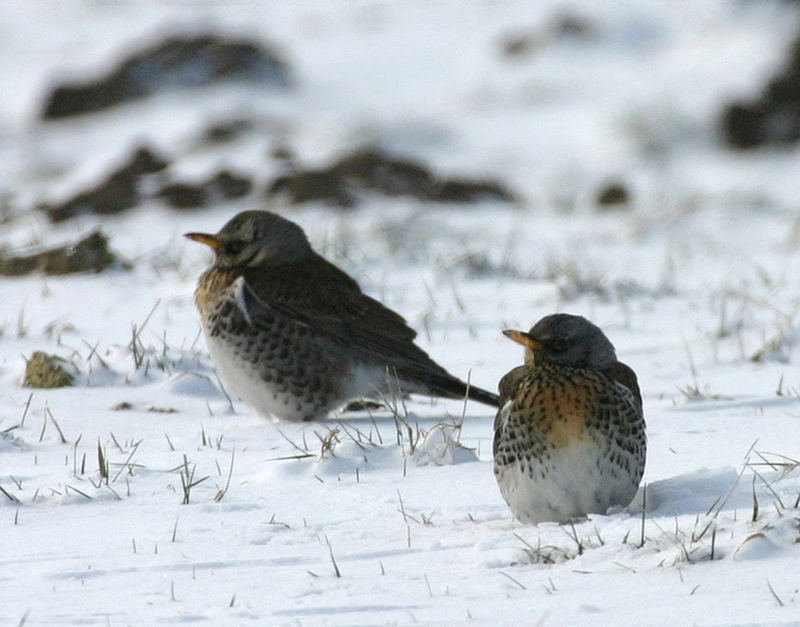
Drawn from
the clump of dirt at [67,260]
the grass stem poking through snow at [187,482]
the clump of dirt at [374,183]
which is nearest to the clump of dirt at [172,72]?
the clump of dirt at [374,183]

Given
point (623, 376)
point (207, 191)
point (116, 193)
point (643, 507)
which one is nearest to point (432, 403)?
point (623, 376)

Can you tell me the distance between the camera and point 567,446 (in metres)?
4.33

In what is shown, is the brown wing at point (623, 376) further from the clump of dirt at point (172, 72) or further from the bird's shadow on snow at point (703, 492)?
the clump of dirt at point (172, 72)

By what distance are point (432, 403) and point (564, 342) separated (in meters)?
2.26

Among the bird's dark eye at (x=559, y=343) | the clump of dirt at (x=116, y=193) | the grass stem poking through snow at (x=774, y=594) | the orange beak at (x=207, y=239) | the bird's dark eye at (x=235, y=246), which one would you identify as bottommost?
the clump of dirt at (x=116, y=193)

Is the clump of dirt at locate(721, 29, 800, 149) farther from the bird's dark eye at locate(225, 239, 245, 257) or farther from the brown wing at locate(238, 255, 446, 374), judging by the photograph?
the bird's dark eye at locate(225, 239, 245, 257)

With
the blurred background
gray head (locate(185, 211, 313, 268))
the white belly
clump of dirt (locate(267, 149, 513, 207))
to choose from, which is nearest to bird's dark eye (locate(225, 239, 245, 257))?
gray head (locate(185, 211, 313, 268))

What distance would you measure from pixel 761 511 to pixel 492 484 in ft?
3.43

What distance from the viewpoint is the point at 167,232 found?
1274 centimetres

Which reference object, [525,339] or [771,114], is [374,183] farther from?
[525,339]

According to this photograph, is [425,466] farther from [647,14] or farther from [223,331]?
[647,14]

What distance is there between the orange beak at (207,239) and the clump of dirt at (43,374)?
0.80 m

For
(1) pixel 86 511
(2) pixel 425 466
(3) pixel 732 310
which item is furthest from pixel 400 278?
(1) pixel 86 511

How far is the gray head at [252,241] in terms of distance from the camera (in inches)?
259
